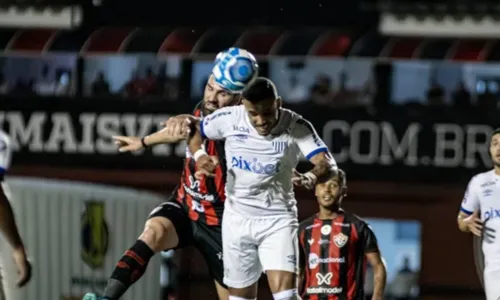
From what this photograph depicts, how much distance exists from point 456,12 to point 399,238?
421cm

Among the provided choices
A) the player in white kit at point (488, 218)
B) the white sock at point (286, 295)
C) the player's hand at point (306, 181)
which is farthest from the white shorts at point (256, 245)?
the player in white kit at point (488, 218)

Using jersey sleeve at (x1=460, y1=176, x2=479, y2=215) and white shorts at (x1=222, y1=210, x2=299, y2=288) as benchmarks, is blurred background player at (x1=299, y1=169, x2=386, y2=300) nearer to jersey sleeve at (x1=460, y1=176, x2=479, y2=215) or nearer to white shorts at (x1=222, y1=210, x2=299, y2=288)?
jersey sleeve at (x1=460, y1=176, x2=479, y2=215)

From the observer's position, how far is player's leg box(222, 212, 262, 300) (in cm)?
927

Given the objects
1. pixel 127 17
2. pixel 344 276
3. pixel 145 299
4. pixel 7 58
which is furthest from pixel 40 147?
pixel 344 276

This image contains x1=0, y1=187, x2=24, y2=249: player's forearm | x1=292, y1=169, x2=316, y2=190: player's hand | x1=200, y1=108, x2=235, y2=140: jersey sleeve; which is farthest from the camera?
x1=200, y1=108, x2=235, y2=140: jersey sleeve

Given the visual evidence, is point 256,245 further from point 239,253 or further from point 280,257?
point 280,257

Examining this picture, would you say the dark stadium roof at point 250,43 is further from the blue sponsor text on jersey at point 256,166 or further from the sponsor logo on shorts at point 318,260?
the blue sponsor text on jersey at point 256,166

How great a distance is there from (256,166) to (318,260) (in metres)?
2.17

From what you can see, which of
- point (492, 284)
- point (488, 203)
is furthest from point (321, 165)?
point (492, 284)

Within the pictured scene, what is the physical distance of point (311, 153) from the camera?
29.5ft

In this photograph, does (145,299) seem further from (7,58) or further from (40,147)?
(7,58)

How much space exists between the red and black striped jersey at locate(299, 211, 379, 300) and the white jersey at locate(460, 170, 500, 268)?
3.14ft

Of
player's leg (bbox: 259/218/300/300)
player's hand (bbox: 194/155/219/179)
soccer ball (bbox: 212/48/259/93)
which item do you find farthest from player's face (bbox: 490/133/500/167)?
player's hand (bbox: 194/155/219/179)

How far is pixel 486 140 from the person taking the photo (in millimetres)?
20891
